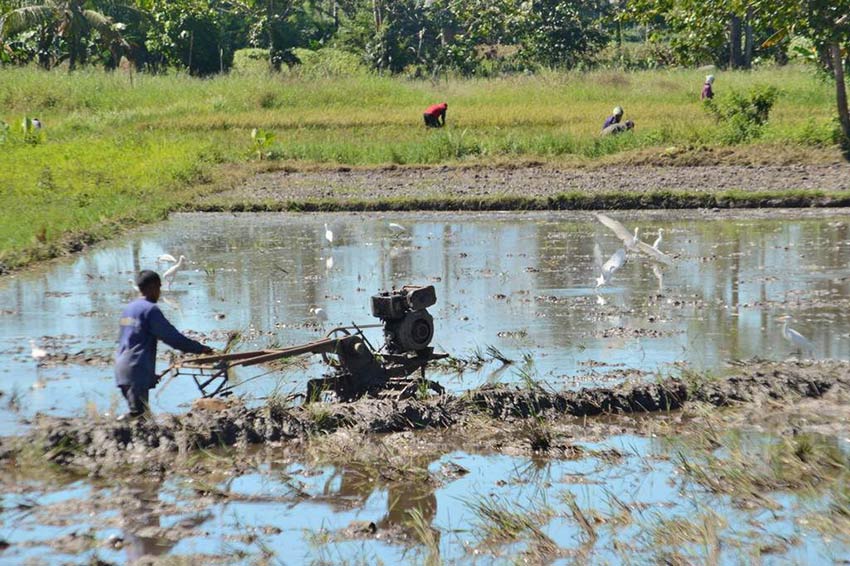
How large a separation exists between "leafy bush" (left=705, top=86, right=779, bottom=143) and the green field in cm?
26

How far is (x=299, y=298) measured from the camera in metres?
10.1

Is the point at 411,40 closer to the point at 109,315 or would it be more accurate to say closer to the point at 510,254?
the point at 510,254

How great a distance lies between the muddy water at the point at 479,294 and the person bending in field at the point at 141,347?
0.50 meters

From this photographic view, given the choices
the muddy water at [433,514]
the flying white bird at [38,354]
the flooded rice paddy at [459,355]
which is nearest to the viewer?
the muddy water at [433,514]

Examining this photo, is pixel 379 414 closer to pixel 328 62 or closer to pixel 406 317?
pixel 406 317

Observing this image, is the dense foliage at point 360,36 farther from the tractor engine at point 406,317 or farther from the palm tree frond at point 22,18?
the tractor engine at point 406,317

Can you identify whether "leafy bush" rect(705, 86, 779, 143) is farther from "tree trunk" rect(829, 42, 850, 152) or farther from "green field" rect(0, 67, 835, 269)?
"tree trunk" rect(829, 42, 850, 152)

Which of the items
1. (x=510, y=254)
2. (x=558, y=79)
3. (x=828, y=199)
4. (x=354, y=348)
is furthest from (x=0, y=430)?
(x=558, y=79)

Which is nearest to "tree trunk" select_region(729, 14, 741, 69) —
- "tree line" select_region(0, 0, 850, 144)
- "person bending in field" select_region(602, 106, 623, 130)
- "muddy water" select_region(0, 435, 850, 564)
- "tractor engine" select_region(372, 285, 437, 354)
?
"tree line" select_region(0, 0, 850, 144)

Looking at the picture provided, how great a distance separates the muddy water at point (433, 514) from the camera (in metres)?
4.45

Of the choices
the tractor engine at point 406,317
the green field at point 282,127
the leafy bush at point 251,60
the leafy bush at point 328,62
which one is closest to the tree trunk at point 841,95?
the green field at point 282,127

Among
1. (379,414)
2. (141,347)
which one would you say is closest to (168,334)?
(141,347)

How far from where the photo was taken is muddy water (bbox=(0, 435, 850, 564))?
4453 millimetres

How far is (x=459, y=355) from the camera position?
7863 millimetres
